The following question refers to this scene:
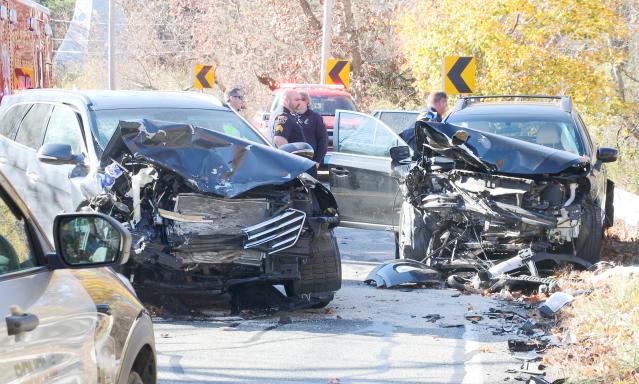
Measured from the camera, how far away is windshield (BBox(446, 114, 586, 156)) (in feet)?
35.7

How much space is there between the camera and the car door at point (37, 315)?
2.77 m

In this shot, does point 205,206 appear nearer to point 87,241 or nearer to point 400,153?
point 400,153

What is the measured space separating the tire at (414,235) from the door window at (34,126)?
3.54 m

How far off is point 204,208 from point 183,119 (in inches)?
63.7

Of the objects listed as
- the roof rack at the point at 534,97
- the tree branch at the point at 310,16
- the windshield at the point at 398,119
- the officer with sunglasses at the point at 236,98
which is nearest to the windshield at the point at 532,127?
the roof rack at the point at 534,97

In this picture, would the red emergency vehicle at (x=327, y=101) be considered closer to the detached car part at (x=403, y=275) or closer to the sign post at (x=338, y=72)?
the sign post at (x=338, y=72)

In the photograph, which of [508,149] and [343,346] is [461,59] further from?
[343,346]

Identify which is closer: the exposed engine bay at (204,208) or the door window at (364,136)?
the exposed engine bay at (204,208)

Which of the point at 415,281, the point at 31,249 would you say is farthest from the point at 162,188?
the point at 31,249

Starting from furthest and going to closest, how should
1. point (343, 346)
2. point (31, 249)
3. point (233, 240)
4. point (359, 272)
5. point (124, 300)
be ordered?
point (359, 272), point (233, 240), point (343, 346), point (124, 300), point (31, 249)

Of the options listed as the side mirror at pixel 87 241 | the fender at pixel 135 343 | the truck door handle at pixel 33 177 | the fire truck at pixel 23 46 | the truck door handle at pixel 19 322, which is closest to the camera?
the truck door handle at pixel 19 322

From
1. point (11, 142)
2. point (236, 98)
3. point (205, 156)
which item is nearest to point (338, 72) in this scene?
point (236, 98)

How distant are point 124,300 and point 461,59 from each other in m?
13.2

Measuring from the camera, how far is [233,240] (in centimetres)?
769
